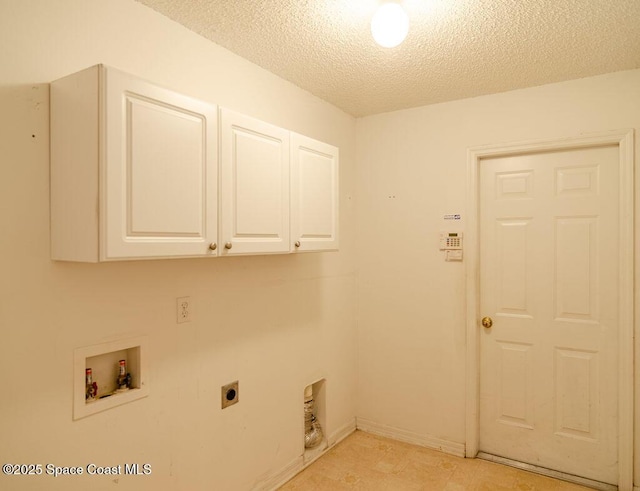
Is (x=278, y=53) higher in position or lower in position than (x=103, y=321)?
higher

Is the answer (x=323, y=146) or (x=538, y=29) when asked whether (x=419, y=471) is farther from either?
(x=538, y=29)

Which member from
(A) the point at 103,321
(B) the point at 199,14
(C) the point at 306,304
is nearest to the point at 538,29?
(B) the point at 199,14

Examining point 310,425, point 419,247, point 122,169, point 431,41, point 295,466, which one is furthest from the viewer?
point 419,247

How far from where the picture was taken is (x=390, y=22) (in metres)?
1.72

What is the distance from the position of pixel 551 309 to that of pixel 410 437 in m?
1.37

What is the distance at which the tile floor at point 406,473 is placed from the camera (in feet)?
8.29

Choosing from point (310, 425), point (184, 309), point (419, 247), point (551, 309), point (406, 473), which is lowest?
point (406, 473)

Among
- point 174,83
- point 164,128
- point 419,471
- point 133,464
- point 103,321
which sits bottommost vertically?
point 419,471

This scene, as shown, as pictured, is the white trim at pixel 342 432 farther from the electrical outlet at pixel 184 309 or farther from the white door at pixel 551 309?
the electrical outlet at pixel 184 309

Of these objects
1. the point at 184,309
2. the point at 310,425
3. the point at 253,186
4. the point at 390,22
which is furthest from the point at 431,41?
the point at 310,425

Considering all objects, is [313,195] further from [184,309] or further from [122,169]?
[122,169]

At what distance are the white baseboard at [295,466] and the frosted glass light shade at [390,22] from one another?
2402 millimetres

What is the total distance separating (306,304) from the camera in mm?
2812

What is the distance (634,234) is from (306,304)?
6.54 ft
